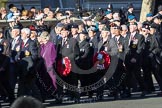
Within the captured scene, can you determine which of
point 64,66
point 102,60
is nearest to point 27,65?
point 64,66

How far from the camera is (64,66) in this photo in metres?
10.9

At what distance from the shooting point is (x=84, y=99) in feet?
37.7

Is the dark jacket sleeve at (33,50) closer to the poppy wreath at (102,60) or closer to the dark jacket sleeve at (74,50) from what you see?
the dark jacket sleeve at (74,50)

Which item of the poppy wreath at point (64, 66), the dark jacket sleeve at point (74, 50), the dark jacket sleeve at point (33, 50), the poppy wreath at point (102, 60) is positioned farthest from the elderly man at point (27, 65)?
the poppy wreath at point (102, 60)

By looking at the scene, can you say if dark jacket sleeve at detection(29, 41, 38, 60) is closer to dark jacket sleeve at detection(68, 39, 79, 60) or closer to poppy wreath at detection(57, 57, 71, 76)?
poppy wreath at detection(57, 57, 71, 76)

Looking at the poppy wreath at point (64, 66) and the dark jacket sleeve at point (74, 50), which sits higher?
the dark jacket sleeve at point (74, 50)

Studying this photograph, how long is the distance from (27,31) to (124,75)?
105 inches

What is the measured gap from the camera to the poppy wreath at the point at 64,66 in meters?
10.8

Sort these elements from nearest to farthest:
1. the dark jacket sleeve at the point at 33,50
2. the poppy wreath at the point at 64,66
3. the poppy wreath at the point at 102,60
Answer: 1. the dark jacket sleeve at the point at 33,50
2. the poppy wreath at the point at 64,66
3. the poppy wreath at the point at 102,60

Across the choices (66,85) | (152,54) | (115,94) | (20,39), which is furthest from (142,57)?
(20,39)

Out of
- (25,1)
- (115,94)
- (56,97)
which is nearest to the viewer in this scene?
(56,97)

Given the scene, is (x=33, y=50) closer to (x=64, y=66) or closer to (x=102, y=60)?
(x=64, y=66)

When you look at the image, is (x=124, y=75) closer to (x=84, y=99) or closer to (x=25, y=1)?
(x=84, y=99)

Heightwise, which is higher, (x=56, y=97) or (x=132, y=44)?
(x=132, y=44)
